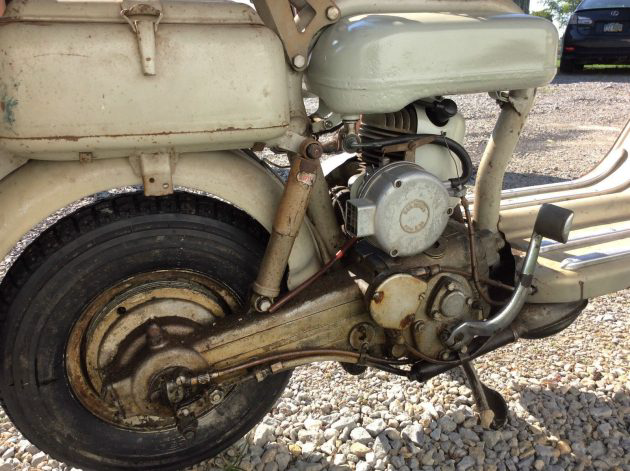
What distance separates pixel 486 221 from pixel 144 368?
1149 millimetres

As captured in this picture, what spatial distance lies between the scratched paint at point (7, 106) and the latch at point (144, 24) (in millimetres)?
268

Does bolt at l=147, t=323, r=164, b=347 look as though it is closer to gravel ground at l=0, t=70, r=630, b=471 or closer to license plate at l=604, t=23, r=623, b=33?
gravel ground at l=0, t=70, r=630, b=471

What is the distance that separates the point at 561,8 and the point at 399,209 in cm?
2319

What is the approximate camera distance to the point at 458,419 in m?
1.98

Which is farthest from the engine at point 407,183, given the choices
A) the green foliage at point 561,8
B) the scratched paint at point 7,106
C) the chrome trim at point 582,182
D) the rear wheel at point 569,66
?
the green foliage at point 561,8

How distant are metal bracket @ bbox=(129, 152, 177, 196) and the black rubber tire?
0.08 meters

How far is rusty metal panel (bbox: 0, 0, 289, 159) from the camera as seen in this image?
120 centimetres

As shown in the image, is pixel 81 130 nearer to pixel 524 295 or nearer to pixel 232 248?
pixel 232 248

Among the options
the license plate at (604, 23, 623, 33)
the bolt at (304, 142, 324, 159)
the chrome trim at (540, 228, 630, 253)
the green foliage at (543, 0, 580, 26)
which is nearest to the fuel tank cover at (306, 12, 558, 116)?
the bolt at (304, 142, 324, 159)

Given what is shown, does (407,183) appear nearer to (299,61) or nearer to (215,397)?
(299,61)

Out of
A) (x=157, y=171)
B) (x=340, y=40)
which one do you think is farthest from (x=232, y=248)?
(x=340, y=40)

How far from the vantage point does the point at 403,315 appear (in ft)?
5.31

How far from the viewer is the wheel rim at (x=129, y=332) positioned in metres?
1.50

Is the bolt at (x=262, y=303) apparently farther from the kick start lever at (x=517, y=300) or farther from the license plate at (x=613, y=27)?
the license plate at (x=613, y=27)
